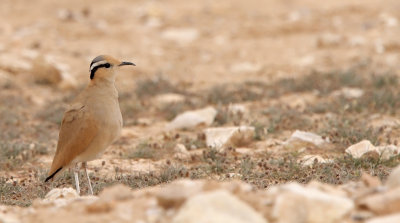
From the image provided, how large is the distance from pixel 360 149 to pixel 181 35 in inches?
306

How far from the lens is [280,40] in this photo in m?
13.5

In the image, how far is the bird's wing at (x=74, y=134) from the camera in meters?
5.67

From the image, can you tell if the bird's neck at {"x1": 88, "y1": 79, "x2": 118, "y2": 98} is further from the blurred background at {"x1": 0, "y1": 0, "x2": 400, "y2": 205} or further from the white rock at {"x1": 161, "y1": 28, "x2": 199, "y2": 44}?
the white rock at {"x1": 161, "y1": 28, "x2": 199, "y2": 44}

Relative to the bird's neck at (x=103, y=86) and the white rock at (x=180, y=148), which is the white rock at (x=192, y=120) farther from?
the bird's neck at (x=103, y=86)

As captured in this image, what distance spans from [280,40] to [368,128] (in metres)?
6.13

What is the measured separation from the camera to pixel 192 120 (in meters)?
8.29

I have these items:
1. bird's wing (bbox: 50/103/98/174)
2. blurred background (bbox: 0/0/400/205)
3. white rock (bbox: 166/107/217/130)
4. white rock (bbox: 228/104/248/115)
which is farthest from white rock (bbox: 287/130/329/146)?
bird's wing (bbox: 50/103/98/174)

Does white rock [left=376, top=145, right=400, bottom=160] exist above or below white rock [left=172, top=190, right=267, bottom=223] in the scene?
above

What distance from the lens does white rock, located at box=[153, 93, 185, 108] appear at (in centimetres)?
952

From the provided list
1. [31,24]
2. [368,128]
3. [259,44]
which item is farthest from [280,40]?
[368,128]

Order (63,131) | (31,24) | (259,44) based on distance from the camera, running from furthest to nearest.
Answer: (31,24) < (259,44) < (63,131)

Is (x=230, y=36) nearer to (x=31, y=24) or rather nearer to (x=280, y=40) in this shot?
(x=280, y=40)

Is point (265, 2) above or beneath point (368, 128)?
above

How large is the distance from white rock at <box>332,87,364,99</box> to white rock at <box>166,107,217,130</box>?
1.86 meters
